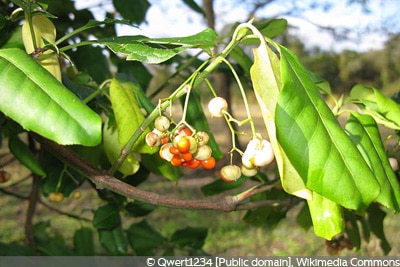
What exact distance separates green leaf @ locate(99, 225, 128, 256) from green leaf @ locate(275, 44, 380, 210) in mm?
883

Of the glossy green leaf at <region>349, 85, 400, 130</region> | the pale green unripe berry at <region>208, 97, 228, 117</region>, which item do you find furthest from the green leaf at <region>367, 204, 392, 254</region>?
the pale green unripe berry at <region>208, 97, 228, 117</region>

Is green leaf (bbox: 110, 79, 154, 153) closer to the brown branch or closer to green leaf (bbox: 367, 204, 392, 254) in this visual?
the brown branch

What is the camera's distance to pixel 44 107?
45 centimetres

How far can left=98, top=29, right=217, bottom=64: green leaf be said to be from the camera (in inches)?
A: 19.8

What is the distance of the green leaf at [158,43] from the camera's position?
50cm

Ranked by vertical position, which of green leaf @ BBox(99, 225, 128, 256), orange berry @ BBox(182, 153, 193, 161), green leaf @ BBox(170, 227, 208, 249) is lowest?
green leaf @ BBox(170, 227, 208, 249)

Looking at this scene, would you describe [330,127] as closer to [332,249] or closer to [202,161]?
[202,161]

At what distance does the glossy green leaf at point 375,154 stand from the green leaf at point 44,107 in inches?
13.4

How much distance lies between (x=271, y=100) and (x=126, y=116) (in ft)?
0.88

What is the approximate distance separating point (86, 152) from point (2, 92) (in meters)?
0.39

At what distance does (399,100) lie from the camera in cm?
102

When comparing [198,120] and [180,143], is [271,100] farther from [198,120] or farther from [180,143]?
[198,120]

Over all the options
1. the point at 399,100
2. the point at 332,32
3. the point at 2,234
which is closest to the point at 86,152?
the point at 399,100

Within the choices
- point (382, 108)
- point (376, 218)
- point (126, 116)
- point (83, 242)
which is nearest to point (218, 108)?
point (126, 116)
